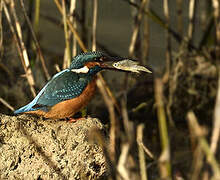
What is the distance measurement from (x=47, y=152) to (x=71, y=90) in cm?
63

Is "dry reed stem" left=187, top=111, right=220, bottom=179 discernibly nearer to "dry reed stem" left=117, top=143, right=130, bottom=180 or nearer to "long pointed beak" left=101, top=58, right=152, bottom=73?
"dry reed stem" left=117, top=143, right=130, bottom=180

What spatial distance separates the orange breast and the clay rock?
31 centimetres

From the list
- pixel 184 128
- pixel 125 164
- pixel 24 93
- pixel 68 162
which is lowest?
pixel 184 128

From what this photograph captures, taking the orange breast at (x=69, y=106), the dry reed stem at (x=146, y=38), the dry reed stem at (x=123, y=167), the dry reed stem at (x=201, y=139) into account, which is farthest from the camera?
the dry reed stem at (x=146, y=38)

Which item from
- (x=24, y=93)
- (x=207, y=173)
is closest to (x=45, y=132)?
(x=207, y=173)

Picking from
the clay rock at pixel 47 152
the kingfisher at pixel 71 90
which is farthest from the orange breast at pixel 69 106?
the clay rock at pixel 47 152

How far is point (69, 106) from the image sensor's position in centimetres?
359

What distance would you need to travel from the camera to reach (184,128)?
5766 millimetres

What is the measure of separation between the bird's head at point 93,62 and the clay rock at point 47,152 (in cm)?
54

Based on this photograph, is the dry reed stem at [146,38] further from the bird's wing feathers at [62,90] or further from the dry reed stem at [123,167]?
the dry reed stem at [123,167]

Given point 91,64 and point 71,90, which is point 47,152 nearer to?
point 71,90

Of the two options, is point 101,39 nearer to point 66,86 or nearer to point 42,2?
point 42,2

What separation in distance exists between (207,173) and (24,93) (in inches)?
139

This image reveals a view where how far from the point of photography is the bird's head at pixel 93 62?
143 inches
